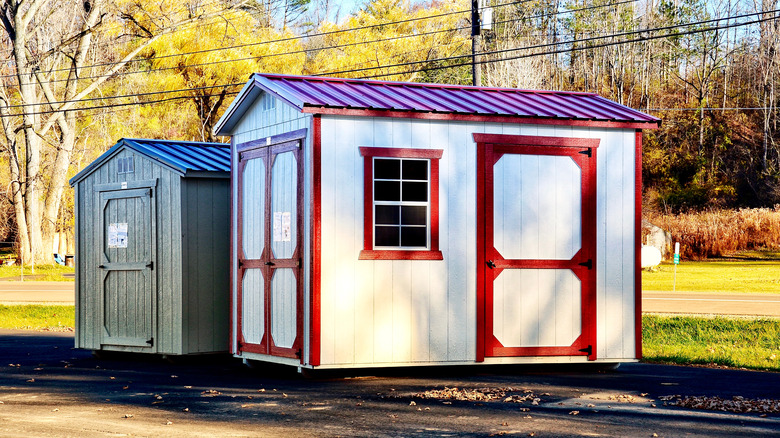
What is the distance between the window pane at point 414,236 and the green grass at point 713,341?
4.14 meters

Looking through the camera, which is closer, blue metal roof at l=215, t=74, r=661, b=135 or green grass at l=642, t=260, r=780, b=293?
blue metal roof at l=215, t=74, r=661, b=135

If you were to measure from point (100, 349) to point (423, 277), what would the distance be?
540 cm

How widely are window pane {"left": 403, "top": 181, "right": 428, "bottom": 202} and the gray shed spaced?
3.16m

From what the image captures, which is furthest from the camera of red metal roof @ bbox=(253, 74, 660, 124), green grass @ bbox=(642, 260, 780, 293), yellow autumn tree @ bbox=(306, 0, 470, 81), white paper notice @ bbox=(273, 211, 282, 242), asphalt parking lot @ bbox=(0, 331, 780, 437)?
yellow autumn tree @ bbox=(306, 0, 470, 81)

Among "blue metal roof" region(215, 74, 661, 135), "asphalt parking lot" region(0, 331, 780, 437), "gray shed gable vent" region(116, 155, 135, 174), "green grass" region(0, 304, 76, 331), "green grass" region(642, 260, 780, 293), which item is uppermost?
"blue metal roof" region(215, 74, 661, 135)

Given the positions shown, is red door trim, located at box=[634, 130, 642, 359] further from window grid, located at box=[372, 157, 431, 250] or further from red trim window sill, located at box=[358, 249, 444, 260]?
window grid, located at box=[372, 157, 431, 250]

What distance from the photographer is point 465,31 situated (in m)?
53.4

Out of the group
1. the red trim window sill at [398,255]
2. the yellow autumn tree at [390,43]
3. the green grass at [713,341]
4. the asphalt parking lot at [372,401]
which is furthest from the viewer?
the yellow autumn tree at [390,43]

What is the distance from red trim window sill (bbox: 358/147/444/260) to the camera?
11.3 metres

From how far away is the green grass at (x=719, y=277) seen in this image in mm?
28323

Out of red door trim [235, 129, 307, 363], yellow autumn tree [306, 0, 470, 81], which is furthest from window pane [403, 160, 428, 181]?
yellow autumn tree [306, 0, 470, 81]

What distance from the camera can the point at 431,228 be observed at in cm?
1155

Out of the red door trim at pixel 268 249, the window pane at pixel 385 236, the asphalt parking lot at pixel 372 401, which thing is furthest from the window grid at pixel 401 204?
the asphalt parking lot at pixel 372 401

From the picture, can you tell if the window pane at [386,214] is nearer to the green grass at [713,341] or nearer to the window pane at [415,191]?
the window pane at [415,191]
